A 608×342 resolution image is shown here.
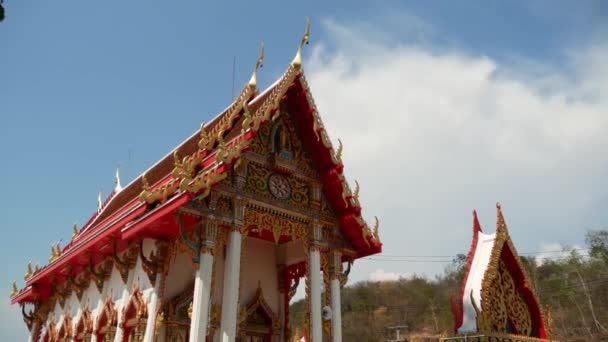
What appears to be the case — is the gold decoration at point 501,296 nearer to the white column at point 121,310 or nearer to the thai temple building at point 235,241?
the thai temple building at point 235,241

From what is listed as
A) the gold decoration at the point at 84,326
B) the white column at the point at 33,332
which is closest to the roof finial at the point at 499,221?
the gold decoration at the point at 84,326

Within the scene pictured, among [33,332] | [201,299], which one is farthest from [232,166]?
[33,332]

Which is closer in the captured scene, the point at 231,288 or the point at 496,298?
the point at 496,298

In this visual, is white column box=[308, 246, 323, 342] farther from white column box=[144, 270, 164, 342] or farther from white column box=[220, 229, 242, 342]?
white column box=[144, 270, 164, 342]

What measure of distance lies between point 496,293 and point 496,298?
61 millimetres

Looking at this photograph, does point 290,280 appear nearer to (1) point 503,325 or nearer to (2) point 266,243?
(2) point 266,243

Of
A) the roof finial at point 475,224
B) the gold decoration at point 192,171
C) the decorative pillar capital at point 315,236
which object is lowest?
the roof finial at point 475,224

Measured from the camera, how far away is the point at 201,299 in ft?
27.5

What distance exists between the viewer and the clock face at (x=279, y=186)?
1026 centimetres

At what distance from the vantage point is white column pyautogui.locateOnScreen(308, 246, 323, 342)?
9.79 meters

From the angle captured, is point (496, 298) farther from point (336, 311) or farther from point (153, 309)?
point (153, 309)

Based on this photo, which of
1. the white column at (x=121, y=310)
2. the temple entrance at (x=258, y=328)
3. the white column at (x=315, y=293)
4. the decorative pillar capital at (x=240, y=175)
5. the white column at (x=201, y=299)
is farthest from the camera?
the temple entrance at (x=258, y=328)

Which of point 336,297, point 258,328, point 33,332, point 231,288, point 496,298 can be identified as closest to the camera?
point 496,298

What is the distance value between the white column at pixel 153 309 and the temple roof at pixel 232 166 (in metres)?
0.88
